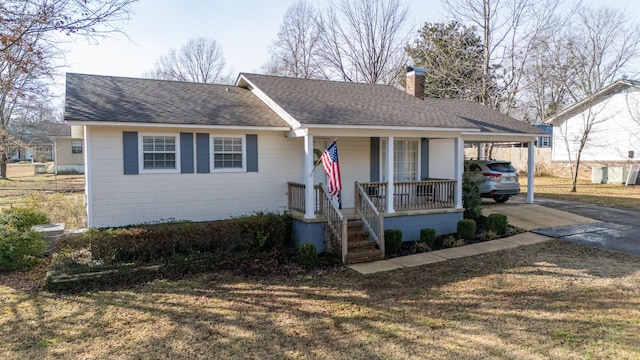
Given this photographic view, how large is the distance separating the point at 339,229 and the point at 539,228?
6619 millimetres

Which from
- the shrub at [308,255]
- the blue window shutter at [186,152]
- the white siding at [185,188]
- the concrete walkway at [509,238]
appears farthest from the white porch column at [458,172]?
the blue window shutter at [186,152]

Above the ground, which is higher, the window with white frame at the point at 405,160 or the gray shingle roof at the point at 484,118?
the gray shingle roof at the point at 484,118

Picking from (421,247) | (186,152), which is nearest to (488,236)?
(421,247)

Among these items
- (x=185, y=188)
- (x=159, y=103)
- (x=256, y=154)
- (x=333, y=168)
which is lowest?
(x=185, y=188)

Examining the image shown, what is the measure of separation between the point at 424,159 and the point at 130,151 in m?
8.74

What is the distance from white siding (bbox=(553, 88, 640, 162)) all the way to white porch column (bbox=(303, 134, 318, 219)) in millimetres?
21785

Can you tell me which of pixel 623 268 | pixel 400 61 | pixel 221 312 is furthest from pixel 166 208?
pixel 400 61

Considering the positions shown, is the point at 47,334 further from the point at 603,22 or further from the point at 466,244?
the point at 603,22

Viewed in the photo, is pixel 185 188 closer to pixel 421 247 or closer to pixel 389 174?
pixel 389 174

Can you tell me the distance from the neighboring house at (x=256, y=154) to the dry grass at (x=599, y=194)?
9.23m

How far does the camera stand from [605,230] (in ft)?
38.0

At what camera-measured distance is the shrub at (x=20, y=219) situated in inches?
341

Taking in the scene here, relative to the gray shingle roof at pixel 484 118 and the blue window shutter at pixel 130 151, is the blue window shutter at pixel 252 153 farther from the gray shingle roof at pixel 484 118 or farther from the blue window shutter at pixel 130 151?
the gray shingle roof at pixel 484 118

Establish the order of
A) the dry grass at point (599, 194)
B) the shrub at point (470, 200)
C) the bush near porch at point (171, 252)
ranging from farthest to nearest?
the dry grass at point (599, 194) → the shrub at point (470, 200) → the bush near porch at point (171, 252)
